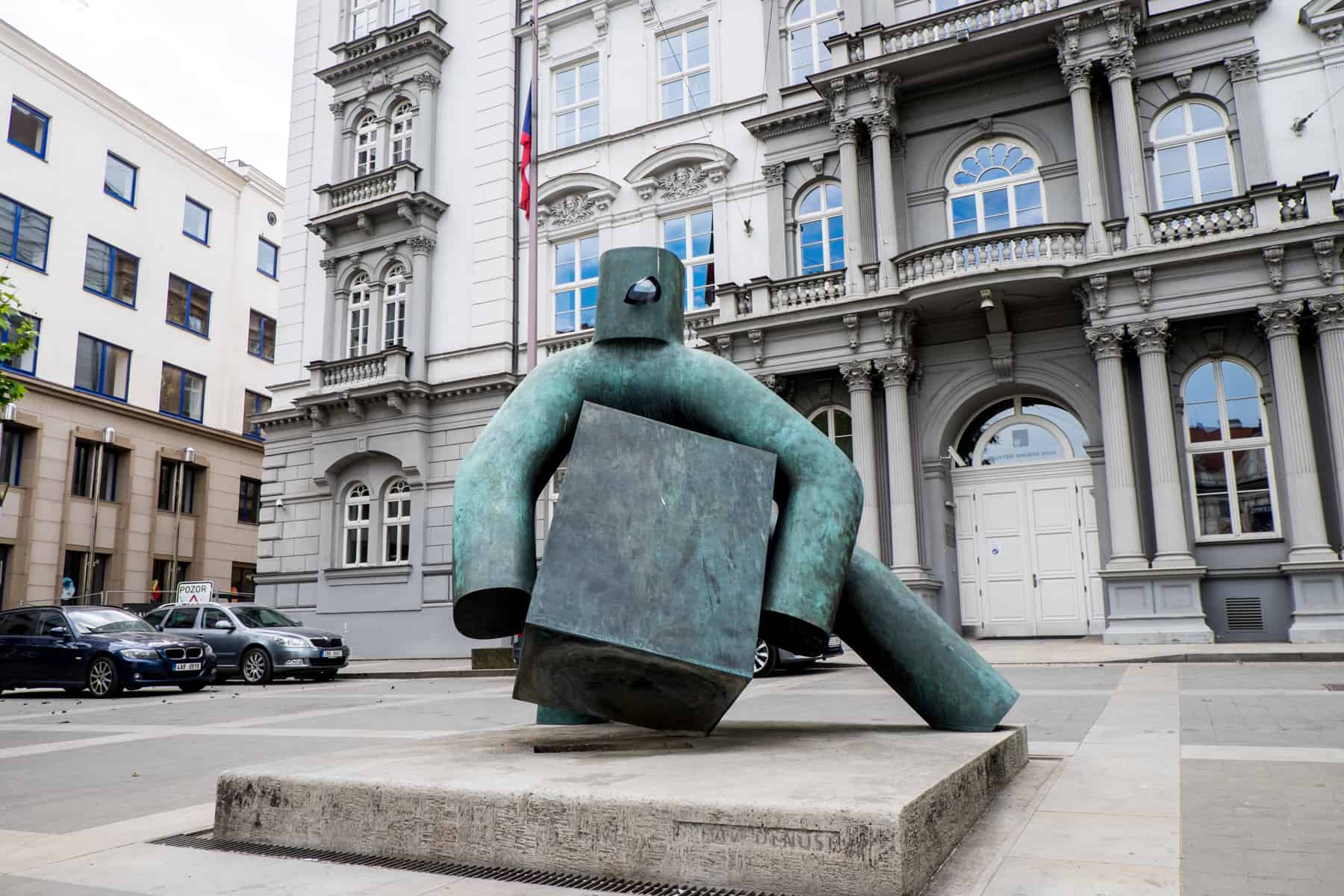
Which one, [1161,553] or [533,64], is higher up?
[533,64]

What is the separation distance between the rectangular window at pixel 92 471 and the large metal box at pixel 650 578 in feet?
102

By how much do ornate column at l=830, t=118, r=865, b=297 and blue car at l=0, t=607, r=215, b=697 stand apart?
1295 cm

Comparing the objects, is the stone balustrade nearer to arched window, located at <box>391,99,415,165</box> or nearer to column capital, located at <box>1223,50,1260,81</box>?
column capital, located at <box>1223,50,1260,81</box>

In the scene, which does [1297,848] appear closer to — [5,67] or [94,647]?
[94,647]

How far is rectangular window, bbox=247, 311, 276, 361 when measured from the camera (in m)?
38.3

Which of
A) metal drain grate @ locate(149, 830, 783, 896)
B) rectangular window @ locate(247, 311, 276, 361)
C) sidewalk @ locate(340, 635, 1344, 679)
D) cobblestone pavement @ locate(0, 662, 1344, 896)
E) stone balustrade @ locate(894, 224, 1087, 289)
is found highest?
rectangular window @ locate(247, 311, 276, 361)

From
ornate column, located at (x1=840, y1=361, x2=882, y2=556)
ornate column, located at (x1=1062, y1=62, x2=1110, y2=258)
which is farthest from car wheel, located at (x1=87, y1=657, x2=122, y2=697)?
ornate column, located at (x1=1062, y1=62, x2=1110, y2=258)

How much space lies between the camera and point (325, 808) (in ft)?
11.5

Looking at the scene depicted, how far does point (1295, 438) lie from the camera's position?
15.3 metres

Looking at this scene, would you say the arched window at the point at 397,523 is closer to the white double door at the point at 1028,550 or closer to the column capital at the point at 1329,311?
the white double door at the point at 1028,550

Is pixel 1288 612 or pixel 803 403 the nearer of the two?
pixel 1288 612

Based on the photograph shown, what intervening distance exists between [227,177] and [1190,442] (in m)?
33.9

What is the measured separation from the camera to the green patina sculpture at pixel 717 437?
400 cm

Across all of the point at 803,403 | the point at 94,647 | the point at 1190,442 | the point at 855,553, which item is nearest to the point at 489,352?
the point at 803,403
